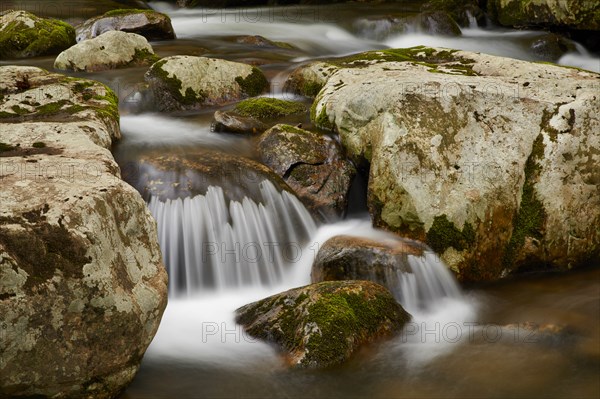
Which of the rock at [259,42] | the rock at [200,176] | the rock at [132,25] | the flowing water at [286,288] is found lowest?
the flowing water at [286,288]

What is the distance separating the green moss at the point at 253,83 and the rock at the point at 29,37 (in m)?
4.72

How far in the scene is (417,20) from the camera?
631 inches

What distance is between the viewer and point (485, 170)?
6.65 metres

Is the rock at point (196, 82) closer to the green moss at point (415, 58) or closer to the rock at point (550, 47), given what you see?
the green moss at point (415, 58)

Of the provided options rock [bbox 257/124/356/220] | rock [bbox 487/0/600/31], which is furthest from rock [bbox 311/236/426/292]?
rock [bbox 487/0/600/31]

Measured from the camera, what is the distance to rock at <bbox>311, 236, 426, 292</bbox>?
241 inches

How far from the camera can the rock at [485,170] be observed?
6.56 meters

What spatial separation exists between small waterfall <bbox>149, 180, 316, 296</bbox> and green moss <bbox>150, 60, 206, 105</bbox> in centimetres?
319

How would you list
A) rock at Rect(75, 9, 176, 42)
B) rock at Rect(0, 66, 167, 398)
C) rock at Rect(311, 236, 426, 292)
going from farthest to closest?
rock at Rect(75, 9, 176, 42), rock at Rect(311, 236, 426, 292), rock at Rect(0, 66, 167, 398)

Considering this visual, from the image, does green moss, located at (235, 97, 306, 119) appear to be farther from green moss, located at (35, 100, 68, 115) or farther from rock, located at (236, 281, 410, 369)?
rock, located at (236, 281, 410, 369)

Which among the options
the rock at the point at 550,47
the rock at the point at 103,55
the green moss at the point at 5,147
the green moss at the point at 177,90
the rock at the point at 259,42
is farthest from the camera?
the rock at the point at 550,47

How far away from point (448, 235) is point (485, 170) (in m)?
0.82

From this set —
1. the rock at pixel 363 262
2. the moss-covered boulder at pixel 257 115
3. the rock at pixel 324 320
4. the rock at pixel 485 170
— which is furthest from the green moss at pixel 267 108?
the rock at pixel 324 320

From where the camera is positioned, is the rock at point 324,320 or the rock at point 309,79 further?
the rock at point 309,79
